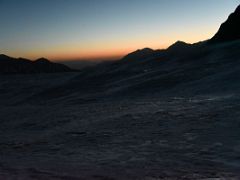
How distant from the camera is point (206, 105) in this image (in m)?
13.8

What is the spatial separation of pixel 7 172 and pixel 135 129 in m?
4.85

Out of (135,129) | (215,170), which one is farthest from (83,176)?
(135,129)

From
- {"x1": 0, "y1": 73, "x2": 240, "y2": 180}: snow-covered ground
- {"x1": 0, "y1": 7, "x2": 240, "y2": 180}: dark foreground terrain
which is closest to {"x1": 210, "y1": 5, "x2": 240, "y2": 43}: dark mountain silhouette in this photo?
{"x1": 0, "y1": 7, "x2": 240, "y2": 180}: dark foreground terrain

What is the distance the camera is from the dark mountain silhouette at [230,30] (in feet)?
158

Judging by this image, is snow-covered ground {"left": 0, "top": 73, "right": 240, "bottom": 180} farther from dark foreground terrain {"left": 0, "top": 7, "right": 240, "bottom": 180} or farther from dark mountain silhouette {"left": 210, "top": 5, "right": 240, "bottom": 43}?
dark mountain silhouette {"left": 210, "top": 5, "right": 240, "bottom": 43}

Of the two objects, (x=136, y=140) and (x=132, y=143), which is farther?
(x=136, y=140)

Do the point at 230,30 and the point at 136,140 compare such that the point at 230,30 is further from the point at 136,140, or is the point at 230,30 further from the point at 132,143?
the point at 132,143

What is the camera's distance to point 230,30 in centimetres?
4947

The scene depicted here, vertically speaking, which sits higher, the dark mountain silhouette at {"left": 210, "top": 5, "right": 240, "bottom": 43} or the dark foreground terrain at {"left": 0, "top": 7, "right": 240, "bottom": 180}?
the dark mountain silhouette at {"left": 210, "top": 5, "right": 240, "bottom": 43}

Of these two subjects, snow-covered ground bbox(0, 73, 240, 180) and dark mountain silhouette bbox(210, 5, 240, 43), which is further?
dark mountain silhouette bbox(210, 5, 240, 43)

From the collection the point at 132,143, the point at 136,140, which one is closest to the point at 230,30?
the point at 136,140

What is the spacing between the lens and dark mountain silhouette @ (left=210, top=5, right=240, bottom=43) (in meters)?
48.2

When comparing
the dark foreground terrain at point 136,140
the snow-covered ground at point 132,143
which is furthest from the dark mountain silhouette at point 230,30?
the snow-covered ground at point 132,143

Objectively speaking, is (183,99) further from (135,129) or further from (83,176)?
(83,176)
